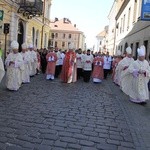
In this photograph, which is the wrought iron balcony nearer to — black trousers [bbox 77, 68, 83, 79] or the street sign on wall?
black trousers [bbox 77, 68, 83, 79]

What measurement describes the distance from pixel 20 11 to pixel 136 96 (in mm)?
17495

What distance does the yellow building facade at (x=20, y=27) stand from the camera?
23031 millimetres

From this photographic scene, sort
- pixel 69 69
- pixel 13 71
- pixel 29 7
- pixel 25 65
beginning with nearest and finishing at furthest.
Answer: pixel 13 71
pixel 25 65
pixel 69 69
pixel 29 7

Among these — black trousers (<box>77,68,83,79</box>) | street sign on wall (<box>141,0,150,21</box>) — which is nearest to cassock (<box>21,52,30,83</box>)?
black trousers (<box>77,68,83,79</box>)

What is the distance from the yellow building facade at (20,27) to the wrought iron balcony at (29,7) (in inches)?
9.4

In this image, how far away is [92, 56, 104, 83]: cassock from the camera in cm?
1864

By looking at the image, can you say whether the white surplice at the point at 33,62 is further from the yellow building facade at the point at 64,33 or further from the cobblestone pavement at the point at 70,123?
the yellow building facade at the point at 64,33

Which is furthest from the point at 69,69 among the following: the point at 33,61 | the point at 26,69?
the point at 33,61

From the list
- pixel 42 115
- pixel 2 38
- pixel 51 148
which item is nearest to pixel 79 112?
pixel 42 115

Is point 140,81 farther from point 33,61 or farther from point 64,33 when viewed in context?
point 64,33

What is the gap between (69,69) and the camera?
17250 mm

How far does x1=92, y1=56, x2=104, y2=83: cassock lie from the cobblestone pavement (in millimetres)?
6913

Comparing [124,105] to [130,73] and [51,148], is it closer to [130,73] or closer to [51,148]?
[130,73]

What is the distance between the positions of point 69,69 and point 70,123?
9678mm
